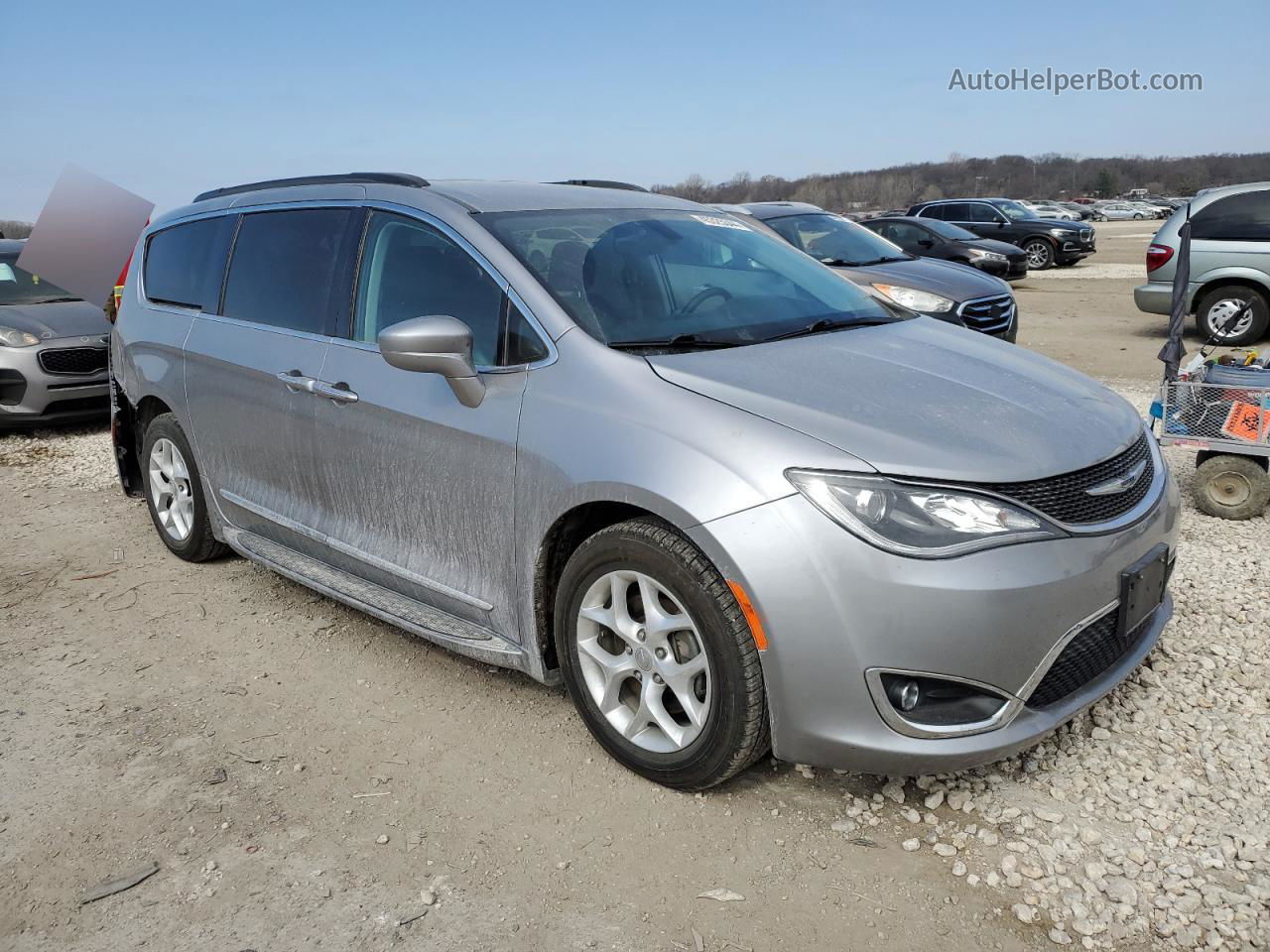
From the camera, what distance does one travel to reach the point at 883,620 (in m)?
2.46

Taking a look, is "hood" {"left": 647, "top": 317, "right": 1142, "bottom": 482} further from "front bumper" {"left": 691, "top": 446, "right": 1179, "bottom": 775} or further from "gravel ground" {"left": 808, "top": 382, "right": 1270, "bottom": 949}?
"gravel ground" {"left": 808, "top": 382, "right": 1270, "bottom": 949}

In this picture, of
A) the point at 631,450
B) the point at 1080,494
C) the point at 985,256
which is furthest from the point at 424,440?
the point at 985,256

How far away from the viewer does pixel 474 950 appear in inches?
93.6

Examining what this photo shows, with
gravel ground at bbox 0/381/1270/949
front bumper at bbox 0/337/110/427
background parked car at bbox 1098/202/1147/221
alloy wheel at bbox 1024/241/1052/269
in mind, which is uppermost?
background parked car at bbox 1098/202/1147/221

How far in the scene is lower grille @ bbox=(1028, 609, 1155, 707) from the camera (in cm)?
265

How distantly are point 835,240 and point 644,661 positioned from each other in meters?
7.69

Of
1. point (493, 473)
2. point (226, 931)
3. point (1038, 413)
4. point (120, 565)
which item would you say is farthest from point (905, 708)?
point (120, 565)

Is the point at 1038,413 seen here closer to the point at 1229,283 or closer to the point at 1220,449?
the point at 1220,449

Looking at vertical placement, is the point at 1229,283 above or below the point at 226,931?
above

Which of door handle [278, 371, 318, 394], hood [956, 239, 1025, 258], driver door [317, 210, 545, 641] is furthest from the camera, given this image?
hood [956, 239, 1025, 258]

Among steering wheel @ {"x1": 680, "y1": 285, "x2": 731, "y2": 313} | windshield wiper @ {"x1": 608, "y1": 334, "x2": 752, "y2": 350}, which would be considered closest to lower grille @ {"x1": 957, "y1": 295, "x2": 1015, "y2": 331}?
steering wheel @ {"x1": 680, "y1": 285, "x2": 731, "y2": 313}

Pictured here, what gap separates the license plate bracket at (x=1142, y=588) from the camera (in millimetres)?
2732

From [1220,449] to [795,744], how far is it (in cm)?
363

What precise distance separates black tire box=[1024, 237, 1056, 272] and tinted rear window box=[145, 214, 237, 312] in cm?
2174
